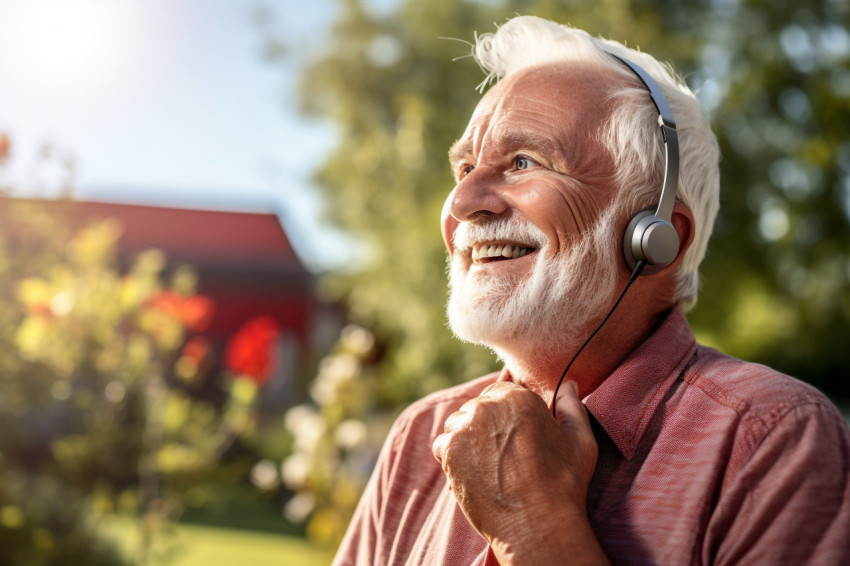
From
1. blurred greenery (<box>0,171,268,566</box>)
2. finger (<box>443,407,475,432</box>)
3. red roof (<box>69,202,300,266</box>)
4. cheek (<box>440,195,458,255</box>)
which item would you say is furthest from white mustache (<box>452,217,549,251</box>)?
red roof (<box>69,202,300,266</box>)

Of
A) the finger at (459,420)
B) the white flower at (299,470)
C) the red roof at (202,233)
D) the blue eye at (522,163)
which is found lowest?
the white flower at (299,470)

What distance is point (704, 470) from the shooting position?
3.89ft

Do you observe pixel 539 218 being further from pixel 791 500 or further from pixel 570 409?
pixel 791 500

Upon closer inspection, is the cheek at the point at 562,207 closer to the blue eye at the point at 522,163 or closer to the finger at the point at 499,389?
the blue eye at the point at 522,163

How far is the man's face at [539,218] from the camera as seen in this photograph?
1.48m

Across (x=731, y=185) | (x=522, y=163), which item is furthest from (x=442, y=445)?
(x=731, y=185)

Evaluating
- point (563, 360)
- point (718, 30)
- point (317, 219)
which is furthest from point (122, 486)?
point (317, 219)

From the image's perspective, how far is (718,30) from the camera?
Result: 10570mm

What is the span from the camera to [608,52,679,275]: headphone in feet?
4.62

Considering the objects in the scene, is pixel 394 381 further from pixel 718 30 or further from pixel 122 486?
pixel 718 30

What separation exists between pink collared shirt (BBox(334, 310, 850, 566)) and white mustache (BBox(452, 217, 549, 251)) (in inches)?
11.4

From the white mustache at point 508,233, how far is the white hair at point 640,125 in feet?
0.63

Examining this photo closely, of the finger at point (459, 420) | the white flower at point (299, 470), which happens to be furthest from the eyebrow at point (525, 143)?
the white flower at point (299, 470)

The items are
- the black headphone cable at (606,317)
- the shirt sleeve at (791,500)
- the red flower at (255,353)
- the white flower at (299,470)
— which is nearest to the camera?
the shirt sleeve at (791,500)
